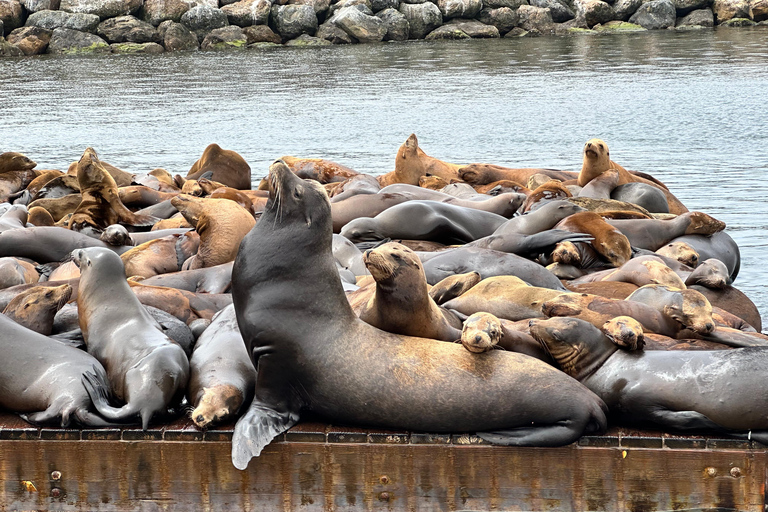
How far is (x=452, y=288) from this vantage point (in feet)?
18.7

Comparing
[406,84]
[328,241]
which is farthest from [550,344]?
[406,84]

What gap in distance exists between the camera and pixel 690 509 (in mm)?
3955

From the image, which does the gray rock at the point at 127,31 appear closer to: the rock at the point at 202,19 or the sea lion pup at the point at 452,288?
the rock at the point at 202,19

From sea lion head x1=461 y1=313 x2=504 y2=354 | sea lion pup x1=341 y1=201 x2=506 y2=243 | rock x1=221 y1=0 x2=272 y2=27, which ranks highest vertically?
rock x1=221 y1=0 x2=272 y2=27

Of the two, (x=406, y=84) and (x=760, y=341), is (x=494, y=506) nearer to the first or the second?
(x=760, y=341)

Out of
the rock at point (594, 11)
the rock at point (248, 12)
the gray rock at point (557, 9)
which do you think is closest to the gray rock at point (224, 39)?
the rock at point (248, 12)

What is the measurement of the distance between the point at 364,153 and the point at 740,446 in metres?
14.1

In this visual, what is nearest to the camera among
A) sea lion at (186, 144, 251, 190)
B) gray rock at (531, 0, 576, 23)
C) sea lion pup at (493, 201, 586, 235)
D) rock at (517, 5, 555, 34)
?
sea lion pup at (493, 201, 586, 235)

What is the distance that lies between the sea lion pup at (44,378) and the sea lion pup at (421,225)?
3.31 metres

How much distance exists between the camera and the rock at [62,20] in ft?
141

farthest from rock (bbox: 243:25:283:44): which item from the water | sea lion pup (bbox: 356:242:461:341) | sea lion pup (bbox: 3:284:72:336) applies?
sea lion pup (bbox: 356:242:461:341)

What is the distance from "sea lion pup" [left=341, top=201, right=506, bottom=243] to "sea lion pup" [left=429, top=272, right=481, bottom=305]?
179 cm

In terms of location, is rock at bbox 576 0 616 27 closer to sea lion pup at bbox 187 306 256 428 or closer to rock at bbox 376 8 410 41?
rock at bbox 376 8 410 41

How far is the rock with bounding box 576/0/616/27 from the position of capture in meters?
46.5
